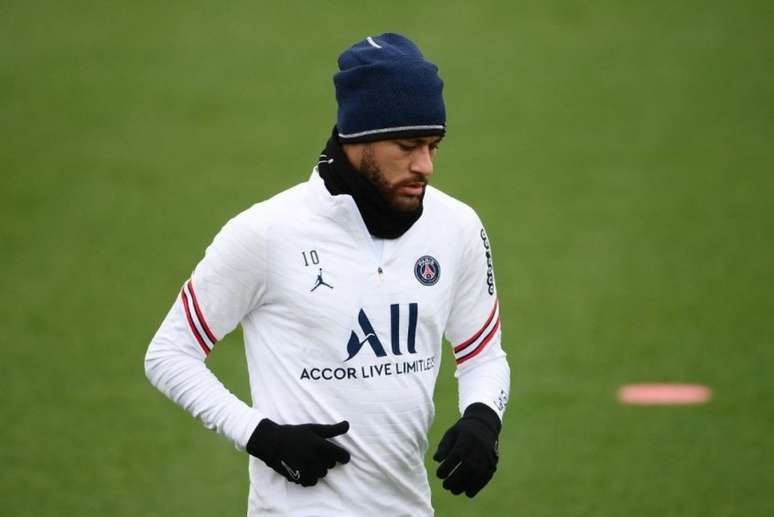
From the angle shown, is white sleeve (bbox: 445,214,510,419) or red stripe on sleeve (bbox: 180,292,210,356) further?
white sleeve (bbox: 445,214,510,419)

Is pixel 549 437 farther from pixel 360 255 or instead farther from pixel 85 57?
pixel 85 57

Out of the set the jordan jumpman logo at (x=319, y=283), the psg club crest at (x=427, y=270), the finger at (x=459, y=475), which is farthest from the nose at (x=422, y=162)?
the finger at (x=459, y=475)

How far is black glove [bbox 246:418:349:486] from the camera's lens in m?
2.80

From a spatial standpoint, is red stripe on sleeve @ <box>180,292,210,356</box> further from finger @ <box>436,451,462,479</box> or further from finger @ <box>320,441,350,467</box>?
finger @ <box>436,451,462,479</box>

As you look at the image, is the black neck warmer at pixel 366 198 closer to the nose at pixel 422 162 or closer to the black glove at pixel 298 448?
the nose at pixel 422 162

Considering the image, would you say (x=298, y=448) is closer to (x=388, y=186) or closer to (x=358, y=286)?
(x=358, y=286)

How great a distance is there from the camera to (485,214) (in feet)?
31.0

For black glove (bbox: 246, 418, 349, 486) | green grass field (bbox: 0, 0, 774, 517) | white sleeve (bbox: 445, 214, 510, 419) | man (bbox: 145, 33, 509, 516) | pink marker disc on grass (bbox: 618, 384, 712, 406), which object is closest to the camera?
black glove (bbox: 246, 418, 349, 486)

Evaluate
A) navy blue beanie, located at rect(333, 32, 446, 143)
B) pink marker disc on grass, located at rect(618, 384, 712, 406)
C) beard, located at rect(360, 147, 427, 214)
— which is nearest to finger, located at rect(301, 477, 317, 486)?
beard, located at rect(360, 147, 427, 214)

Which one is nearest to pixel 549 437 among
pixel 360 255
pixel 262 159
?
pixel 360 255

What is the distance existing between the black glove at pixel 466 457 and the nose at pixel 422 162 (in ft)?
2.14

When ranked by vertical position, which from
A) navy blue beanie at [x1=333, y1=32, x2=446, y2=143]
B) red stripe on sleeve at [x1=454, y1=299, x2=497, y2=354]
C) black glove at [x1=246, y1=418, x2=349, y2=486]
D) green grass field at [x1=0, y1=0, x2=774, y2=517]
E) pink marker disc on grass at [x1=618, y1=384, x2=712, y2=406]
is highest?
navy blue beanie at [x1=333, y1=32, x2=446, y2=143]

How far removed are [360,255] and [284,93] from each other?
9.41m

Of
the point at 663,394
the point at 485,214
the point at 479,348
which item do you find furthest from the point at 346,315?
the point at 485,214
